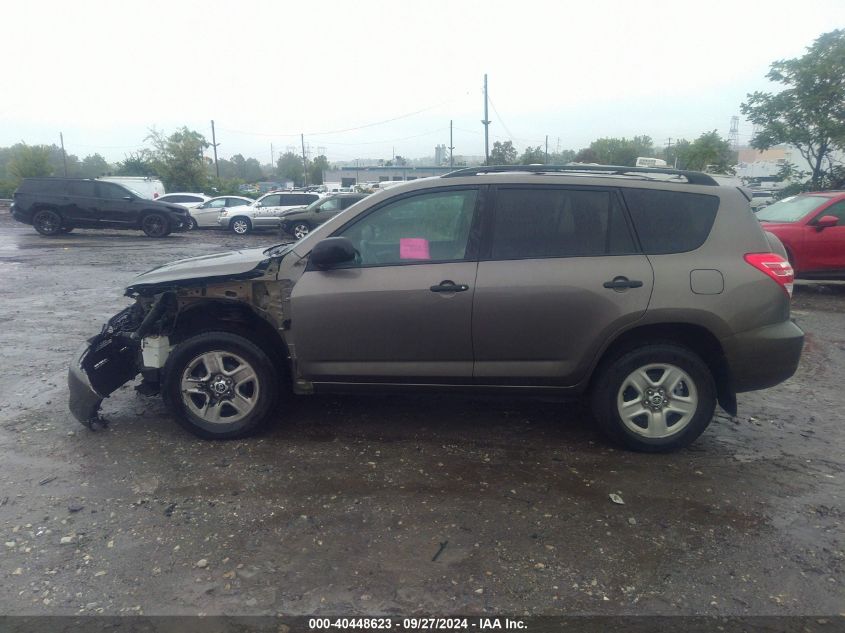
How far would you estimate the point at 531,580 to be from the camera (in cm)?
299

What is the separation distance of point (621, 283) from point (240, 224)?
21784 mm

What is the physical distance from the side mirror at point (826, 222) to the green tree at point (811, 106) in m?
9.03

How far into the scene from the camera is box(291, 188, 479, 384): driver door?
165 inches

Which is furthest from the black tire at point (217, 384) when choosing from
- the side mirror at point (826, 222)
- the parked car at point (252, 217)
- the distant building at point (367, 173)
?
the distant building at point (367, 173)

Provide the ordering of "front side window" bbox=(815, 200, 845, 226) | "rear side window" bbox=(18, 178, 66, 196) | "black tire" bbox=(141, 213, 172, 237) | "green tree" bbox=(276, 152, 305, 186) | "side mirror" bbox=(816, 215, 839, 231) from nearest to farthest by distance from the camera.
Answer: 1. "side mirror" bbox=(816, 215, 839, 231)
2. "front side window" bbox=(815, 200, 845, 226)
3. "rear side window" bbox=(18, 178, 66, 196)
4. "black tire" bbox=(141, 213, 172, 237)
5. "green tree" bbox=(276, 152, 305, 186)

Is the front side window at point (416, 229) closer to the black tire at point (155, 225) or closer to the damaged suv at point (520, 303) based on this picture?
the damaged suv at point (520, 303)

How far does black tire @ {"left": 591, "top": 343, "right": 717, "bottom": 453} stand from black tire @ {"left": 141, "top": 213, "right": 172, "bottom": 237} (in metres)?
19.6

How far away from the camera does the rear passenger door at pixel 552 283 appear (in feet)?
13.5

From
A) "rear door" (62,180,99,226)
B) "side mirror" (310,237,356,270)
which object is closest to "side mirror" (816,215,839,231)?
"side mirror" (310,237,356,270)

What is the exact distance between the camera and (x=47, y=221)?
20.5 meters

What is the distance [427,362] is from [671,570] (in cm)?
190

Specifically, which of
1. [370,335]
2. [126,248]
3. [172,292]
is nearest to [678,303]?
[370,335]

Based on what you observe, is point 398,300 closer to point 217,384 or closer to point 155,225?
point 217,384

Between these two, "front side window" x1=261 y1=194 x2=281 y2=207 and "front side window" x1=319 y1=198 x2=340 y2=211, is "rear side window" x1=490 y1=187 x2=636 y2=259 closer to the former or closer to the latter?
"front side window" x1=319 y1=198 x2=340 y2=211
